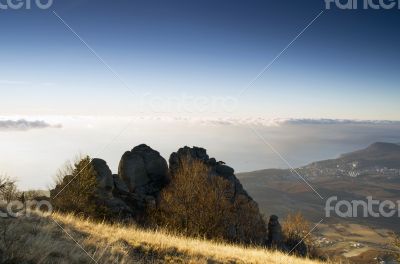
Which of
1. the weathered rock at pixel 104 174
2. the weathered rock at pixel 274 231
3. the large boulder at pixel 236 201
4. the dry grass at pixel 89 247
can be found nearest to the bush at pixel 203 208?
the large boulder at pixel 236 201

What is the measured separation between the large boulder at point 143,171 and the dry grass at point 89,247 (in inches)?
2408

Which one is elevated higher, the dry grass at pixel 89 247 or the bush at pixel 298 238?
the dry grass at pixel 89 247

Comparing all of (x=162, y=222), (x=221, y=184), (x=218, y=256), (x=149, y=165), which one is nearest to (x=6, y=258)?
(x=218, y=256)

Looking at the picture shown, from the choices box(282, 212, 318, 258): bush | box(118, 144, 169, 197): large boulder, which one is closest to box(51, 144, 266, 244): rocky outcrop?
box(118, 144, 169, 197): large boulder

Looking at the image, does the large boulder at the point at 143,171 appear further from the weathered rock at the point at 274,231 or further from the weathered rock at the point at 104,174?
the weathered rock at the point at 274,231

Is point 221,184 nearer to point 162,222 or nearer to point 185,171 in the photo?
point 185,171

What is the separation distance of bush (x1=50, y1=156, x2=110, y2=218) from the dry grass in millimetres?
36323

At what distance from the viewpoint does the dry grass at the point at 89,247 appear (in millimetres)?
10984

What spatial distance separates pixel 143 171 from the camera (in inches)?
3219

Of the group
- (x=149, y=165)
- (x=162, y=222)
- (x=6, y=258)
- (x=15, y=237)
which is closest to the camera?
(x=6, y=258)

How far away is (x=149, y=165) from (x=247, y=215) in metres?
21.9

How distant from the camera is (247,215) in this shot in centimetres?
7688

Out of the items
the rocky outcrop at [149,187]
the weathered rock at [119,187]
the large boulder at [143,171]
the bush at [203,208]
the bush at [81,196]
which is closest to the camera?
the bush at [81,196]

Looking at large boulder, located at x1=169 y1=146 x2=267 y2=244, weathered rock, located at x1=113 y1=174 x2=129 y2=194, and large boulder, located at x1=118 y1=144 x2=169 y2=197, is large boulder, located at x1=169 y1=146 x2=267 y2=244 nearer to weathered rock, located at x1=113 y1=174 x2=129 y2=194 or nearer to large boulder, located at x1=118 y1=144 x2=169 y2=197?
large boulder, located at x1=118 y1=144 x2=169 y2=197
